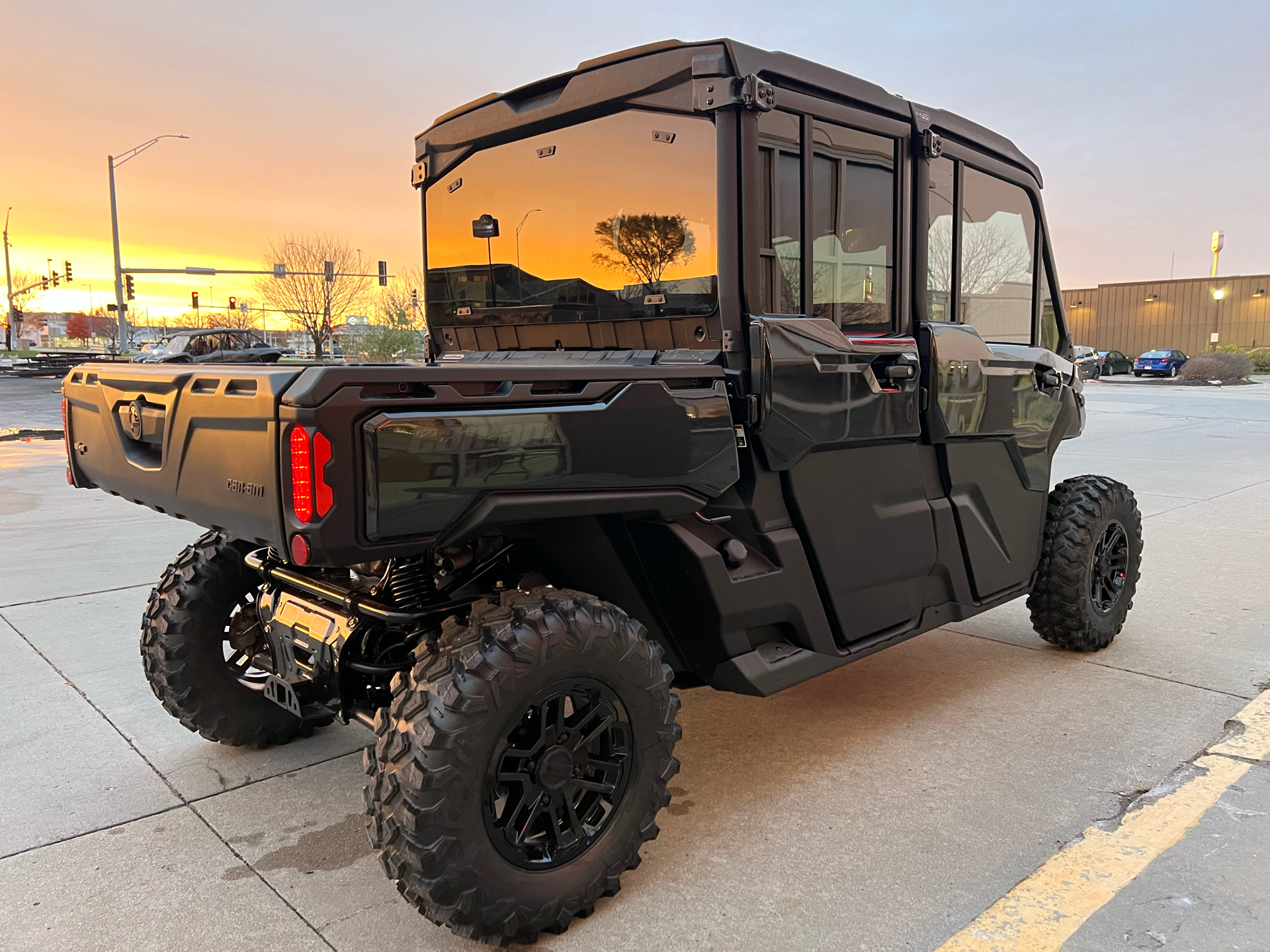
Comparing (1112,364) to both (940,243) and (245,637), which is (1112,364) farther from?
(245,637)

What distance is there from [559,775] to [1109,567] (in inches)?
138

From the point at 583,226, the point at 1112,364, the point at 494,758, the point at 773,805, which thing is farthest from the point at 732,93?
the point at 1112,364

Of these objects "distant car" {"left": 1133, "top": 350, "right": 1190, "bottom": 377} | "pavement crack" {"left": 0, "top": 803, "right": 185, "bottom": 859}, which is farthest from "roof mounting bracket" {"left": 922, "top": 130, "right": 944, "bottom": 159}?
"distant car" {"left": 1133, "top": 350, "right": 1190, "bottom": 377}

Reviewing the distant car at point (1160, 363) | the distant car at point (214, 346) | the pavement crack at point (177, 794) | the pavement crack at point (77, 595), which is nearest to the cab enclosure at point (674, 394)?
the pavement crack at point (177, 794)

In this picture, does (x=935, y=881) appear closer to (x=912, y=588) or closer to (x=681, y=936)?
(x=681, y=936)

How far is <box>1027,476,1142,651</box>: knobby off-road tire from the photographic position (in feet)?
14.8

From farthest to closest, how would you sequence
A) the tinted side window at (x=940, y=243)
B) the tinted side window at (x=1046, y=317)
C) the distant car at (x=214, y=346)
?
the distant car at (x=214, y=346) → the tinted side window at (x=1046, y=317) → the tinted side window at (x=940, y=243)

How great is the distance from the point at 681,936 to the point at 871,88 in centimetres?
284

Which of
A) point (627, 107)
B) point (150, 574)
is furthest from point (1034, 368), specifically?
point (150, 574)

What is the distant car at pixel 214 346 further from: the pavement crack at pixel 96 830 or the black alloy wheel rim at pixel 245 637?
the pavement crack at pixel 96 830

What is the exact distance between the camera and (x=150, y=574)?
20.6 feet

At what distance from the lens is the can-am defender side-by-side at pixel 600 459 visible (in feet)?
7.69

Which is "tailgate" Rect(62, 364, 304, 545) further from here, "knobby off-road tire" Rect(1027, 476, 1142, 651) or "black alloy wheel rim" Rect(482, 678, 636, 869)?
"knobby off-road tire" Rect(1027, 476, 1142, 651)

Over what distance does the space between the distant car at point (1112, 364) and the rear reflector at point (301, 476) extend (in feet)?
133
